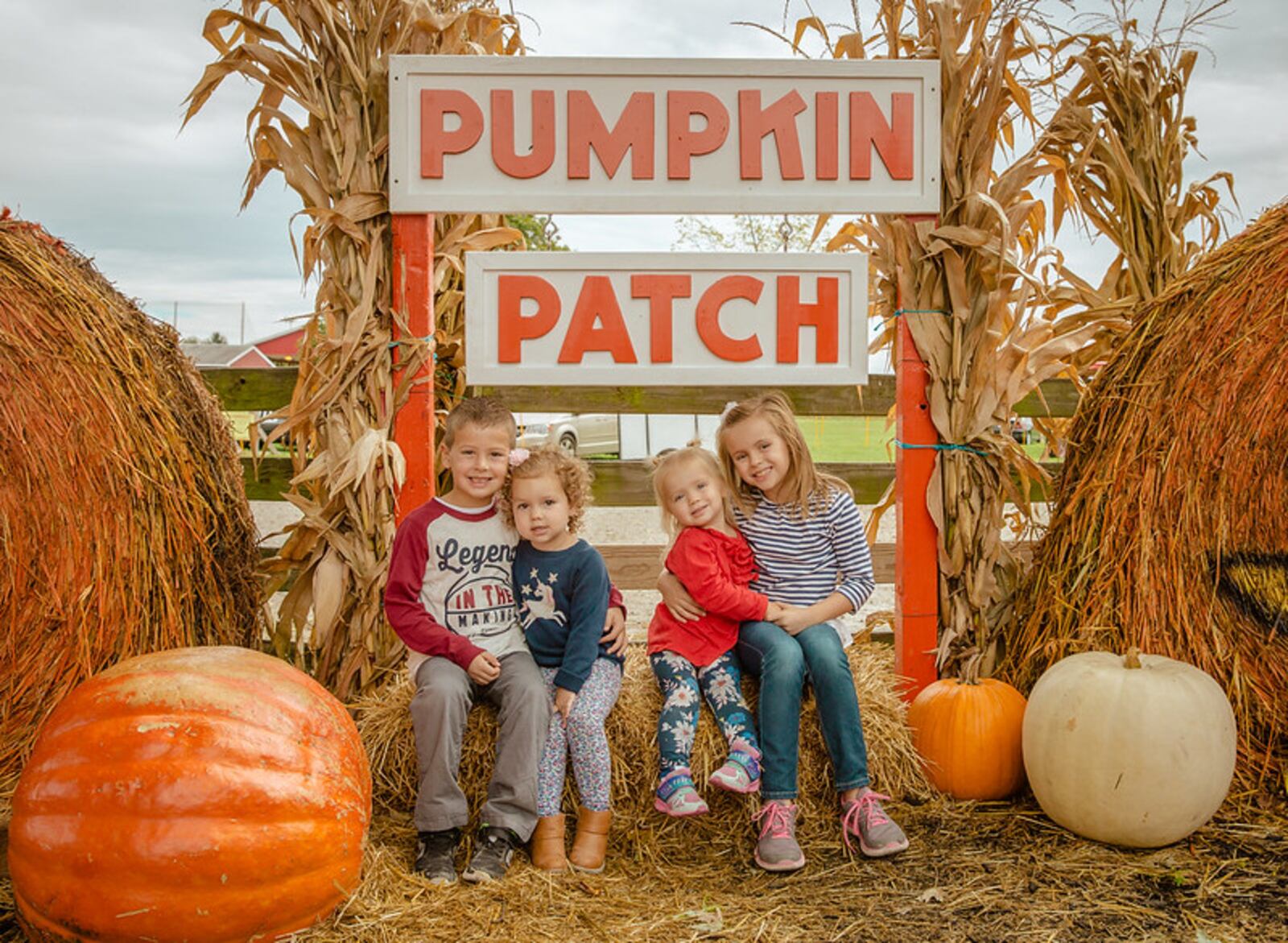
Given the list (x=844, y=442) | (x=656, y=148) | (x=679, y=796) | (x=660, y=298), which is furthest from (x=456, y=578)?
(x=844, y=442)

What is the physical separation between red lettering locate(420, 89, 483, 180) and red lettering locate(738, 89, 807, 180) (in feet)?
2.96

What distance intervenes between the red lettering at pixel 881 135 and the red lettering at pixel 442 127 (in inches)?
51.0

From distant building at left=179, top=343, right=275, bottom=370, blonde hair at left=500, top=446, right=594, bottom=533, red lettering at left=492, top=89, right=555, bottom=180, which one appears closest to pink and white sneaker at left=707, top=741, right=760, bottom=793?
blonde hair at left=500, top=446, right=594, bottom=533

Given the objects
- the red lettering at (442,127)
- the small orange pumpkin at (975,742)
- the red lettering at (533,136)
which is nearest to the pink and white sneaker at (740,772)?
the small orange pumpkin at (975,742)

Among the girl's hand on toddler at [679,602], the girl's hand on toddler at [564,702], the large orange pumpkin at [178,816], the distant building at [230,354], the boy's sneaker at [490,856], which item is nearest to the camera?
the large orange pumpkin at [178,816]

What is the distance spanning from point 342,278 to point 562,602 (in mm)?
1501

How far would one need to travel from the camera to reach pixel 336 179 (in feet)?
12.5

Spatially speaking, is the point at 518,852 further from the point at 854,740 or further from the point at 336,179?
the point at 336,179

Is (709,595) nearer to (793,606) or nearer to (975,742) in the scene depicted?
(793,606)

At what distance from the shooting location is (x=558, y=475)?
318cm

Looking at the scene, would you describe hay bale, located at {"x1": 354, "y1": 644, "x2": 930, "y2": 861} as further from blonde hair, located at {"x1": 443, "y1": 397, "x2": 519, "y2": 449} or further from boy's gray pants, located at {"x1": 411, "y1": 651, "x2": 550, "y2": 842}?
blonde hair, located at {"x1": 443, "y1": 397, "x2": 519, "y2": 449}

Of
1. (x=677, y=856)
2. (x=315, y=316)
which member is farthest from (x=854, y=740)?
(x=315, y=316)

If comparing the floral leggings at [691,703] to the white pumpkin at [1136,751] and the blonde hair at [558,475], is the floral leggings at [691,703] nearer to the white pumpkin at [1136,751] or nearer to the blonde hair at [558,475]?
the blonde hair at [558,475]

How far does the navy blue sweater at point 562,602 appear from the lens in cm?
313
